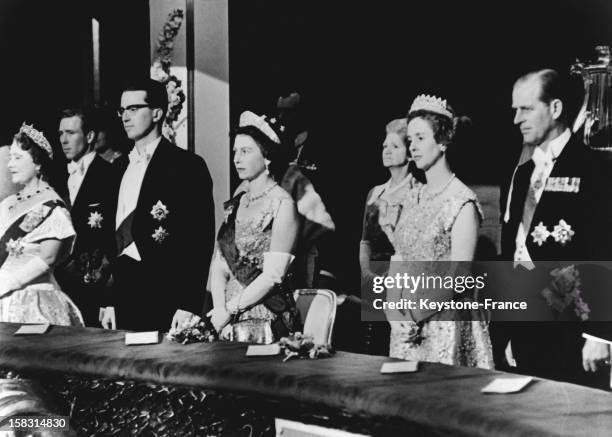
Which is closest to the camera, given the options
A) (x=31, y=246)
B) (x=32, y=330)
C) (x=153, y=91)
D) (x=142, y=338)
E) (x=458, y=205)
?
(x=458, y=205)

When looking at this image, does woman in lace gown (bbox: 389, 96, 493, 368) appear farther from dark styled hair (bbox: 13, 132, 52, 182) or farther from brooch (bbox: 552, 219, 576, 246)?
dark styled hair (bbox: 13, 132, 52, 182)

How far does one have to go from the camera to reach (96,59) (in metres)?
5.70

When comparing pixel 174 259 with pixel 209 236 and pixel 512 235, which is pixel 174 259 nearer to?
pixel 209 236

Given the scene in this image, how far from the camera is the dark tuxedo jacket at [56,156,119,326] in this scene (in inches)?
225

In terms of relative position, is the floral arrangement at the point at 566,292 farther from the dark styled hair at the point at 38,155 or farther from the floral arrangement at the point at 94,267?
the dark styled hair at the point at 38,155

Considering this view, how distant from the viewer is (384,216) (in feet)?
15.0

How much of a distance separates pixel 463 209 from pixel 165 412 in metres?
1.54

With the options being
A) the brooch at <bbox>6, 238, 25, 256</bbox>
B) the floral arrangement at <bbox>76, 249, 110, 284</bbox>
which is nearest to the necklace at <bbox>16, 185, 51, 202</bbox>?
the brooch at <bbox>6, 238, 25, 256</bbox>

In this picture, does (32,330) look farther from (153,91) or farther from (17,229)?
(153,91)

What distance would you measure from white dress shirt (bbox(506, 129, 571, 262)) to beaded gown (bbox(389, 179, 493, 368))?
0.75 feet

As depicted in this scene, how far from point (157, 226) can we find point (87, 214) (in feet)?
1.81

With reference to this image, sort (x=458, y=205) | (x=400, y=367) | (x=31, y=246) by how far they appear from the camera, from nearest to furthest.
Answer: (x=400, y=367) < (x=458, y=205) < (x=31, y=246)

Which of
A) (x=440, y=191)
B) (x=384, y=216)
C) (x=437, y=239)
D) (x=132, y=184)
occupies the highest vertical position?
(x=132, y=184)

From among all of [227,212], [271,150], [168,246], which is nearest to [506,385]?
[271,150]
